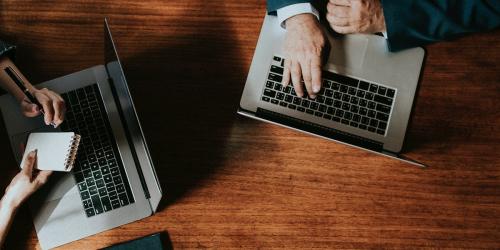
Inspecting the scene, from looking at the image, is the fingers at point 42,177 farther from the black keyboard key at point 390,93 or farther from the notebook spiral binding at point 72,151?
the black keyboard key at point 390,93

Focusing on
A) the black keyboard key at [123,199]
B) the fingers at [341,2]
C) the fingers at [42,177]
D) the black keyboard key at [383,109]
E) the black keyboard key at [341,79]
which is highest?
the fingers at [341,2]

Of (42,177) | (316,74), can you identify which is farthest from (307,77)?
(42,177)

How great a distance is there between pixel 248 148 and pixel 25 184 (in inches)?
18.6

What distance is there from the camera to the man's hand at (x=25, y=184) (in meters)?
0.93

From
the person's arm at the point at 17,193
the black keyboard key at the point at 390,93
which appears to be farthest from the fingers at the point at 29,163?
the black keyboard key at the point at 390,93

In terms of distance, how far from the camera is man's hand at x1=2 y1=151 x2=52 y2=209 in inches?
36.7

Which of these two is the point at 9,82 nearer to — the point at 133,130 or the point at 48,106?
the point at 48,106

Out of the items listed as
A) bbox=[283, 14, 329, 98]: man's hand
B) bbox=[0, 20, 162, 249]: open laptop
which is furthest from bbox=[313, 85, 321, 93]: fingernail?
bbox=[0, 20, 162, 249]: open laptop

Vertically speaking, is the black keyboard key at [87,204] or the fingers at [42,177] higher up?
the fingers at [42,177]

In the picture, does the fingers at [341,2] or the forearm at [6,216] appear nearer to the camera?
the forearm at [6,216]

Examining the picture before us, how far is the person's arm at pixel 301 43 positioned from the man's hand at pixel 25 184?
554 millimetres

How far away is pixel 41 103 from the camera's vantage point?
948mm

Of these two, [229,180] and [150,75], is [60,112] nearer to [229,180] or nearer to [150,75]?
[150,75]

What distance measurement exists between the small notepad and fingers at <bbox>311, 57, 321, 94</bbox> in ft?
1.69
